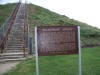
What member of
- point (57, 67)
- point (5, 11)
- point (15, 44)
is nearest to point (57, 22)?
point (5, 11)

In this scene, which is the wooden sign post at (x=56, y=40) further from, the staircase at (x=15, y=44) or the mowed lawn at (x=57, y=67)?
the staircase at (x=15, y=44)

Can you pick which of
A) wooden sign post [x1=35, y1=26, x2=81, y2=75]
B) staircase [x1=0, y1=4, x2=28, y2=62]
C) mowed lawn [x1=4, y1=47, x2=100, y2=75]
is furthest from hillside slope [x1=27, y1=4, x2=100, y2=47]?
wooden sign post [x1=35, y1=26, x2=81, y2=75]

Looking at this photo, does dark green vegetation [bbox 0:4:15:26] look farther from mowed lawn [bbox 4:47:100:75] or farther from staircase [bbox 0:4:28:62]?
mowed lawn [bbox 4:47:100:75]

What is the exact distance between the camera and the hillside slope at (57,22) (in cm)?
2564

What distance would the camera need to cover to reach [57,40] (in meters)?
9.72

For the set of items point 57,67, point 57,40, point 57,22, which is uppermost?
point 57,22

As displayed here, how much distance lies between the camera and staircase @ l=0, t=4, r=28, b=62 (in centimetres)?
1725

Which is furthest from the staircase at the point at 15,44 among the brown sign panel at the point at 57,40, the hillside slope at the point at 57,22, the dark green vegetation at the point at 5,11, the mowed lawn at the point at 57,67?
the brown sign panel at the point at 57,40

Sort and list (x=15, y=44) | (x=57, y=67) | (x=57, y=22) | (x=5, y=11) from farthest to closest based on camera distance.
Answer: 1. (x=5, y=11)
2. (x=57, y=22)
3. (x=15, y=44)
4. (x=57, y=67)

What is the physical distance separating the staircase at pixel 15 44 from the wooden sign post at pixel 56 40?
291 inches

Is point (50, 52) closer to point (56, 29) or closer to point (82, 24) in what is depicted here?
point (56, 29)

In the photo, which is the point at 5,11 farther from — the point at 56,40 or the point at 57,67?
the point at 56,40

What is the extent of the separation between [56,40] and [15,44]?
1022 cm

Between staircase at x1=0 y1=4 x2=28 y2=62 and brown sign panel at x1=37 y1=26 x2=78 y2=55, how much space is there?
24.3 ft
